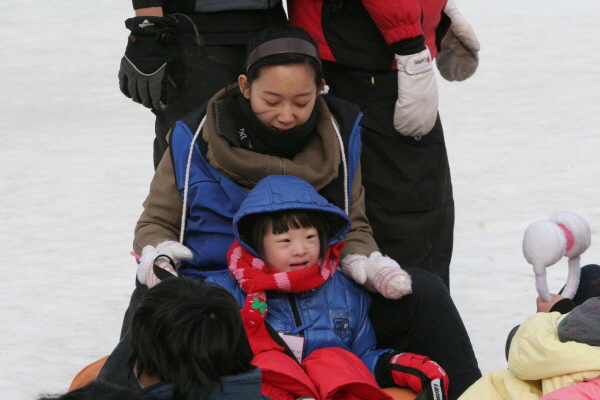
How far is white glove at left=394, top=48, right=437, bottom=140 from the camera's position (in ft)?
9.02

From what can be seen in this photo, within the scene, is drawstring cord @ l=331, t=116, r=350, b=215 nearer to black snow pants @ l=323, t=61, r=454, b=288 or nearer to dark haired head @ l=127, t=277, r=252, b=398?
black snow pants @ l=323, t=61, r=454, b=288

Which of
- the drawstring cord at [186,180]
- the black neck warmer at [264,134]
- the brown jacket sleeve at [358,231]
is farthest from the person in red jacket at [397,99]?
the drawstring cord at [186,180]

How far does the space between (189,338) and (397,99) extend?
1375mm

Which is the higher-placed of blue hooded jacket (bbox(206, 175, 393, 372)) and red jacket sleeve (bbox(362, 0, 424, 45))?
red jacket sleeve (bbox(362, 0, 424, 45))

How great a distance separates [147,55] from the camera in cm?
275

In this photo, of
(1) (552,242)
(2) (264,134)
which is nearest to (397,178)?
(2) (264,134)

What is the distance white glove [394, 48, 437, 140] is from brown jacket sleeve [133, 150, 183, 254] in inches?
29.9

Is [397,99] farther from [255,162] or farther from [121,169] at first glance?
[121,169]

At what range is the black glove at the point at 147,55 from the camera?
272 cm

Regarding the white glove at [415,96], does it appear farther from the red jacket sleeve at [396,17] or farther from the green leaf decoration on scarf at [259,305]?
the green leaf decoration on scarf at [259,305]

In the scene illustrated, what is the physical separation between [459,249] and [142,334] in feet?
8.56

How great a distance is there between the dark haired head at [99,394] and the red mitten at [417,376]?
88 cm

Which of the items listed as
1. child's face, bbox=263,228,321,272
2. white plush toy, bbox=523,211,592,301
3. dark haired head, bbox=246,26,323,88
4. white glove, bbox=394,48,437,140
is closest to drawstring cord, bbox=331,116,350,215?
dark haired head, bbox=246,26,323,88

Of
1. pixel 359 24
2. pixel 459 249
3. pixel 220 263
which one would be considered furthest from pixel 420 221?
pixel 459 249
